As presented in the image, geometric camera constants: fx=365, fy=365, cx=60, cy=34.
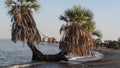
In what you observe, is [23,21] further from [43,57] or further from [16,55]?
[16,55]

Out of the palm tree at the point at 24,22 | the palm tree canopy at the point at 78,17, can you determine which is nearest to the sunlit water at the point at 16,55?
the palm tree at the point at 24,22

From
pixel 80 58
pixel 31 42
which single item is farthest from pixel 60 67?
pixel 80 58

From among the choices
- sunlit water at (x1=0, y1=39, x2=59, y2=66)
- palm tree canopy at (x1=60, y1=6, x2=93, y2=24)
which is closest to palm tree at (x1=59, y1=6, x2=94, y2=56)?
palm tree canopy at (x1=60, y1=6, x2=93, y2=24)

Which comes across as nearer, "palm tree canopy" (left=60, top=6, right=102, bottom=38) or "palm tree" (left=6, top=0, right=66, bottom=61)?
"palm tree" (left=6, top=0, right=66, bottom=61)

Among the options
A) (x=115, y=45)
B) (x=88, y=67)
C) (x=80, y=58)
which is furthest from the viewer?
(x=115, y=45)

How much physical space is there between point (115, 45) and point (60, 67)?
186 ft

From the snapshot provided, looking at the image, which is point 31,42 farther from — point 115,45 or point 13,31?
point 115,45

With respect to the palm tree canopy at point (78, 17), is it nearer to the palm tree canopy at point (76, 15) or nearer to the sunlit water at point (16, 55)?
the palm tree canopy at point (76, 15)

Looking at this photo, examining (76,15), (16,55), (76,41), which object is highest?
(76,15)

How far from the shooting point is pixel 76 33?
41844mm

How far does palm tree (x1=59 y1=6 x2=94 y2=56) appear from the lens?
4137cm

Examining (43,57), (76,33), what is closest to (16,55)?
(43,57)

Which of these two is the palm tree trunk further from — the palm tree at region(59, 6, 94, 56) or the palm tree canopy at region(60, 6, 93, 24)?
the palm tree canopy at region(60, 6, 93, 24)

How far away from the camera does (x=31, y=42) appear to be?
130 ft
